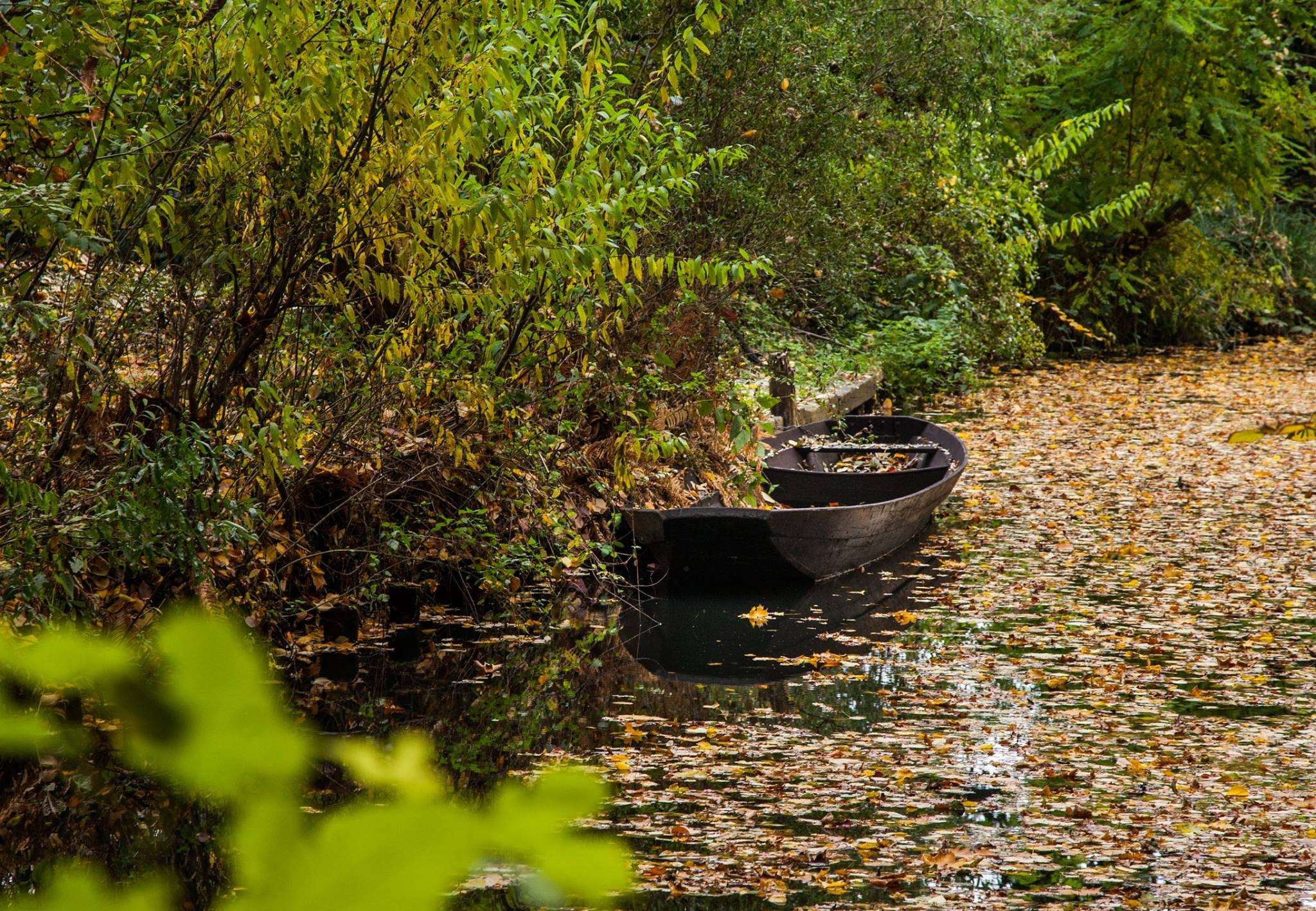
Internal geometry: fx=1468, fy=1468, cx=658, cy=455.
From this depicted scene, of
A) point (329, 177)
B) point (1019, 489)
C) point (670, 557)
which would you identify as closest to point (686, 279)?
point (329, 177)

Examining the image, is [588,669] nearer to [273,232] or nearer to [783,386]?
[273,232]

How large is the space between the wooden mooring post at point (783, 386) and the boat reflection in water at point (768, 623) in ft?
7.42

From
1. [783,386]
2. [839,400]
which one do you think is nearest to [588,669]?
[783,386]

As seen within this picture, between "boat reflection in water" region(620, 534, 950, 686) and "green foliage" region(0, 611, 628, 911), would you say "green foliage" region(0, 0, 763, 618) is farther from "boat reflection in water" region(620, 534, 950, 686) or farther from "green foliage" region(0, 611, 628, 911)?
"green foliage" region(0, 611, 628, 911)

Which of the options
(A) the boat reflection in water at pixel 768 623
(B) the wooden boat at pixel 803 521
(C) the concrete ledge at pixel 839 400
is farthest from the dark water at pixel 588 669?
(C) the concrete ledge at pixel 839 400

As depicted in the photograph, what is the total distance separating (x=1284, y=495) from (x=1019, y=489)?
190 cm

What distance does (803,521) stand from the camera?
8.05 meters

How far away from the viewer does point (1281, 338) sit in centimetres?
2014

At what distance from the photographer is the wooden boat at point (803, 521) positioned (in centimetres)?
794

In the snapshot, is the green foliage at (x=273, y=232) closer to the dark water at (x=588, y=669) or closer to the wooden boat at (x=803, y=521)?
the dark water at (x=588, y=669)

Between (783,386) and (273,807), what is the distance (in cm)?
1077

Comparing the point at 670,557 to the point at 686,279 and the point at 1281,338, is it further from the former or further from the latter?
the point at 1281,338

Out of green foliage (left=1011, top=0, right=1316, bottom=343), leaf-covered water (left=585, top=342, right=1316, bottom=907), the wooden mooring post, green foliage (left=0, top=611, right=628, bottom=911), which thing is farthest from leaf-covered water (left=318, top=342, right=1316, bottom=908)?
green foliage (left=1011, top=0, right=1316, bottom=343)

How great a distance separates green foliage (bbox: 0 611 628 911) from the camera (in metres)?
0.41
